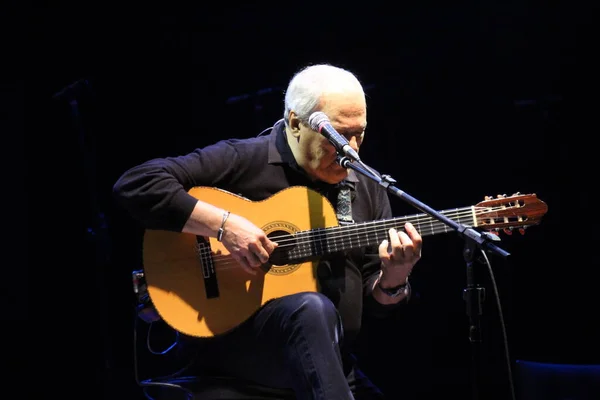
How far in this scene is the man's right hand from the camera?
2.49m

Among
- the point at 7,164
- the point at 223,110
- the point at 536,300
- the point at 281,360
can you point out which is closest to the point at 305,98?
the point at 281,360

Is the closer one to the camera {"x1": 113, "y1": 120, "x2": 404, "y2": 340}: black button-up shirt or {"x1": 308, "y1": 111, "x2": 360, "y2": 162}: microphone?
{"x1": 308, "y1": 111, "x2": 360, "y2": 162}: microphone

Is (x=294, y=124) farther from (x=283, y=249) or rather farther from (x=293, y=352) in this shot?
(x=293, y=352)

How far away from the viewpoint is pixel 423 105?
4500 mm

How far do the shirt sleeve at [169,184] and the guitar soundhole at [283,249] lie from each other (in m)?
0.37

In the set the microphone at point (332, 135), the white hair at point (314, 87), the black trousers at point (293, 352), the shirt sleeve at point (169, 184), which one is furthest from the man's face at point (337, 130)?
the black trousers at point (293, 352)

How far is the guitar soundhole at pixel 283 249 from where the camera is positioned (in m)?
2.63

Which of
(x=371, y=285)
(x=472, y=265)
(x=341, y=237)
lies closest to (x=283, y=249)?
(x=341, y=237)

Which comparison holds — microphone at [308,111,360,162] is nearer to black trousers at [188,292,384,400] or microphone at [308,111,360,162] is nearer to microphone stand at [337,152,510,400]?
microphone stand at [337,152,510,400]

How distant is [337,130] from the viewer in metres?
2.70

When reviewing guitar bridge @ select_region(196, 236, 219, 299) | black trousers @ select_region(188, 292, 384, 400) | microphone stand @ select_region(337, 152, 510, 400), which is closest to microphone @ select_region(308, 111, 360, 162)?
microphone stand @ select_region(337, 152, 510, 400)

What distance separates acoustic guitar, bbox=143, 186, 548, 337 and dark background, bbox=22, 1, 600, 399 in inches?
59.5

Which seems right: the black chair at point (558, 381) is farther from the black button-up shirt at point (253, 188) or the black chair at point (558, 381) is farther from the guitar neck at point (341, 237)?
the guitar neck at point (341, 237)

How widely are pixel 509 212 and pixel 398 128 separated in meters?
2.08
